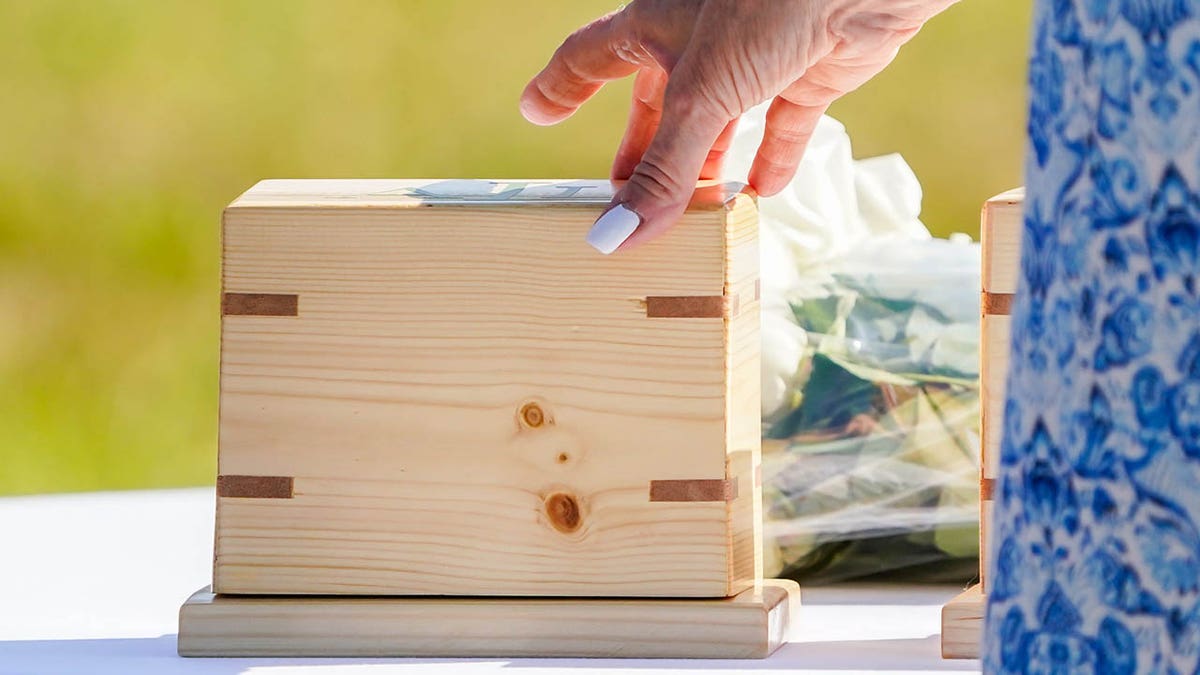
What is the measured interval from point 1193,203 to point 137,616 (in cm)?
85

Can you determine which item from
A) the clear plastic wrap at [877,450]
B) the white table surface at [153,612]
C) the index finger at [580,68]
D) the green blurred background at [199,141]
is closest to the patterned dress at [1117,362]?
the white table surface at [153,612]

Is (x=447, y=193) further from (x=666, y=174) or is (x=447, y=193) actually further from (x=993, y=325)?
(x=993, y=325)

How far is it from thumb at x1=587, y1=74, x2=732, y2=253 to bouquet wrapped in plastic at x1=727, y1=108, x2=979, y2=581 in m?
0.26

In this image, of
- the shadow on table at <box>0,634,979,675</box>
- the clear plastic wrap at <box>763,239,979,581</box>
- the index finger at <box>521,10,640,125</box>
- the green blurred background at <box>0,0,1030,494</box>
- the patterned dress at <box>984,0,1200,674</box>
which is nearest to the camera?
the patterned dress at <box>984,0,1200,674</box>

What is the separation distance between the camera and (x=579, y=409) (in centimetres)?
97

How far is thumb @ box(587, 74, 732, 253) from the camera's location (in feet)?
3.05

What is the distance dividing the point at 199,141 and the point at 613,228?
2281 mm

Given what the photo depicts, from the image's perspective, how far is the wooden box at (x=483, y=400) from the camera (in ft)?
3.15

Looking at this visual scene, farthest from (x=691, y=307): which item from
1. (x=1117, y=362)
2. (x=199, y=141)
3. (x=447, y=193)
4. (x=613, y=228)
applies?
(x=199, y=141)

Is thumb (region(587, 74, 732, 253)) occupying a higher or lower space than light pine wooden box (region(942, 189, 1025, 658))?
higher

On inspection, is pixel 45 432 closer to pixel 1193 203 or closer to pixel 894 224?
pixel 894 224

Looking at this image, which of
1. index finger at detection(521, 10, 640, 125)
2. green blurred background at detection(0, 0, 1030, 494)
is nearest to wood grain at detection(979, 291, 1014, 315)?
index finger at detection(521, 10, 640, 125)

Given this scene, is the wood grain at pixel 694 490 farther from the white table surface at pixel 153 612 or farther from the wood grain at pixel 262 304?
the wood grain at pixel 262 304

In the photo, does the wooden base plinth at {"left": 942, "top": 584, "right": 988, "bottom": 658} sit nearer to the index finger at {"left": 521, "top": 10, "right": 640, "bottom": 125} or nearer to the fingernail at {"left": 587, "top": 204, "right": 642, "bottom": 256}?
the fingernail at {"left": 587, "top": 204, "right": 642, "bottom": 256}
